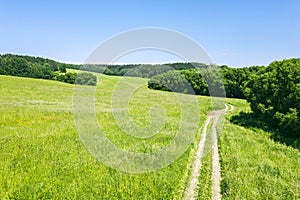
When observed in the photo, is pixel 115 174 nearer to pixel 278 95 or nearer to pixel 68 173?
pixel 68 173

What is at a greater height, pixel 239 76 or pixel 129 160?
pixel 239 76

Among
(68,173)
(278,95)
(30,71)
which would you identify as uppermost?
(278,95)

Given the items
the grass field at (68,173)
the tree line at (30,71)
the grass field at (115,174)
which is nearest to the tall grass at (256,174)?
Result: the grass field at (115,174)

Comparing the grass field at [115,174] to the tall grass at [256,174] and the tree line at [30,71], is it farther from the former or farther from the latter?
the tree line at [30,71]

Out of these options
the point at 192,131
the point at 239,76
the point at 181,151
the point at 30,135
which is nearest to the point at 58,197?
the point at 181,151

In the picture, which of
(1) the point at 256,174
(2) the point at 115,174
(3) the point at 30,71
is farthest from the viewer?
(3) the point at 30,71

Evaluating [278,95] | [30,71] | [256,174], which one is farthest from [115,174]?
[30,71]

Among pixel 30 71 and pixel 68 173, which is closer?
pixel 68 173

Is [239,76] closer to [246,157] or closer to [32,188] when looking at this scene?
[246,157]

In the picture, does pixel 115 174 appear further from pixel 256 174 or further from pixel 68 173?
pixel 256 174

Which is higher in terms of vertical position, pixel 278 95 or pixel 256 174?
pixel 278 95

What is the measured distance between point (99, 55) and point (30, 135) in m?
9.45

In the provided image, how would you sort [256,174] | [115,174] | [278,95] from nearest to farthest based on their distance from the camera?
[115,174]
[256,174]
[278,95]

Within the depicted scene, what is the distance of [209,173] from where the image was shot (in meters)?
11.8
